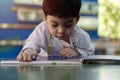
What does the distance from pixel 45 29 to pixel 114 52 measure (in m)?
2.35

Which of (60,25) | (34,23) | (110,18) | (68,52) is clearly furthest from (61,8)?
(110,18)

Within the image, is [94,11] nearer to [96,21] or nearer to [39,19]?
[96,21]

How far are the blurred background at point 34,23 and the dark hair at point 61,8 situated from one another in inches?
73.3

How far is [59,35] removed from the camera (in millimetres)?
1224

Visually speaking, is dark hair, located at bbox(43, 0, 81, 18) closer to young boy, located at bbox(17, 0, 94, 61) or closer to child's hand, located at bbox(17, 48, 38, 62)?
young boy, located at bbox(17, 0, 94, 61)

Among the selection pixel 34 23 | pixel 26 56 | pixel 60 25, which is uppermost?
pixel 34 23

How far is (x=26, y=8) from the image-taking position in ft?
10.6

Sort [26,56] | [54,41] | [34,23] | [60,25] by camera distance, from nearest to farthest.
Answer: [26,56]
[60,25]
[54,41]
[34,23]

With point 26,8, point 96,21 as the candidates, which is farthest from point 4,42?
point 96,21

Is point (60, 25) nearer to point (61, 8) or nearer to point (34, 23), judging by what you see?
point (61, 8)

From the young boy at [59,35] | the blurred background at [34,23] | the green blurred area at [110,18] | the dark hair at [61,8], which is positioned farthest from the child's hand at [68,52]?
the green blurred area at [110,18]

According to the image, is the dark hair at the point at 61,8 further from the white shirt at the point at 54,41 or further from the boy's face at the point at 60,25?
the white shirt at the point at 54,41

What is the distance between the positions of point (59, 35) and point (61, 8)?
0.35 ft

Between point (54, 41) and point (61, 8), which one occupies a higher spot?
point (61, 8)
